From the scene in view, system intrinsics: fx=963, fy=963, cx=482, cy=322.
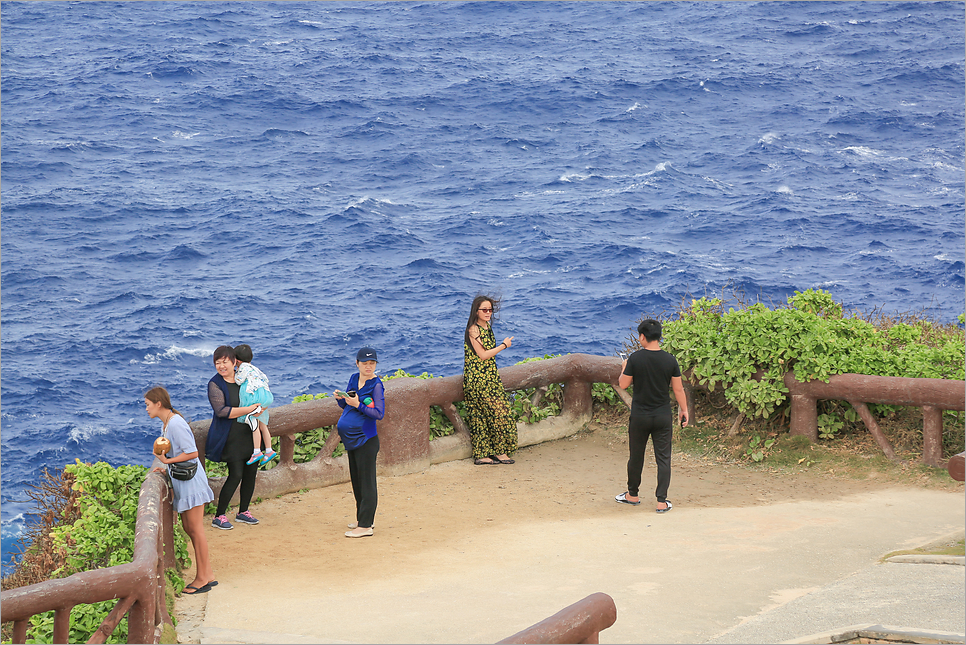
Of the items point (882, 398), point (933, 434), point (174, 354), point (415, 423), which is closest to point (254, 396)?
point (415, 423)

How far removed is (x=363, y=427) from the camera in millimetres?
8125

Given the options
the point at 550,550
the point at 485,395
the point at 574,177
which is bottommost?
the point at 550,550

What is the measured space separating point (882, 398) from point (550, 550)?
12.3 ft

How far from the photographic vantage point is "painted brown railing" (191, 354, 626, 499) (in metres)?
9.14

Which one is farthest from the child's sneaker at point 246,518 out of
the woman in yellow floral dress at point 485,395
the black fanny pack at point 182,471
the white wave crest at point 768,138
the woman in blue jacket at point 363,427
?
the white wave crest at point 768,138

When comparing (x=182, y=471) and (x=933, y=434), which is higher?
(x=182, y=471)

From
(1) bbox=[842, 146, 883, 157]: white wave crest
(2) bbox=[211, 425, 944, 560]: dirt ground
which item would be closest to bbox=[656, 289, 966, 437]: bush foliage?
(2) bbox=[211, 425, 944, 560]: dirt ground

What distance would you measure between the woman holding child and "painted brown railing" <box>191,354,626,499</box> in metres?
0.37

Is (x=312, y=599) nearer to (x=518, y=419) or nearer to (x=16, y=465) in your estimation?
(x=518, y=419)

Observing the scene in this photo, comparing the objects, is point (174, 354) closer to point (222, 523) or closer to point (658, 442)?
point (222, 523)

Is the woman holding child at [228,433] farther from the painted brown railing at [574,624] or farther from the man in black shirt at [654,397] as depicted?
the painted brown railing at [574,624]

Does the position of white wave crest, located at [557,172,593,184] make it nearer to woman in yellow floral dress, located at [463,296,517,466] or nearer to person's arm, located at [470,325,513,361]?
woman in yellow floral dress, located at [463,296,517,466]

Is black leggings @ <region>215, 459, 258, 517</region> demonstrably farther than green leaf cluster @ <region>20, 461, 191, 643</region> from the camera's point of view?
Yes

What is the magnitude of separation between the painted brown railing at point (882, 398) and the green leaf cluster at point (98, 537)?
5989mm
